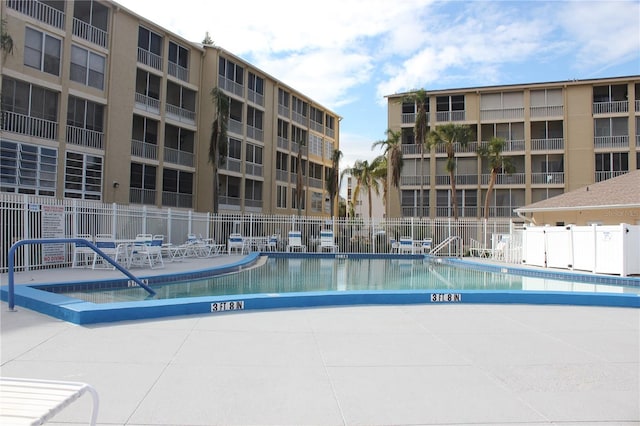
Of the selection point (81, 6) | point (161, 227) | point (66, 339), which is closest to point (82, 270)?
point (161, 227)

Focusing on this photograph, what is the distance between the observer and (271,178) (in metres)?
35.6

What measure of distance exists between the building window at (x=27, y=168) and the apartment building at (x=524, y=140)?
23.2 meters

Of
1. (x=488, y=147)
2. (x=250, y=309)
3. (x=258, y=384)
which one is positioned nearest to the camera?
(x=258, y=384)

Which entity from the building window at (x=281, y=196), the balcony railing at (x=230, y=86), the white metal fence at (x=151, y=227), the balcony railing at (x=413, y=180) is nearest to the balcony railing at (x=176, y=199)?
the white metal fence at (x=151, y=227)

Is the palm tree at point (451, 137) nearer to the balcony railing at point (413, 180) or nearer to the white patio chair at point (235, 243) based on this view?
the balcony railing at point (413, 180)

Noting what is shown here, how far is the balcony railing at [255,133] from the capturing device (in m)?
33.6

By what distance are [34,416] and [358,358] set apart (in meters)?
3.25

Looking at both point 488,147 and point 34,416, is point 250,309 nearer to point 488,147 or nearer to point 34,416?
point 34,416

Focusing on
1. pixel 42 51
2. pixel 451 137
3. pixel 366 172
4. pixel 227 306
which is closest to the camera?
pixel 227 306

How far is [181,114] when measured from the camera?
28.5 meters

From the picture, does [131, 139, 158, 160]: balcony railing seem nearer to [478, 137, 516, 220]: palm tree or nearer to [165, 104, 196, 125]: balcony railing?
[165, 104, 196, 125]: balcony railing

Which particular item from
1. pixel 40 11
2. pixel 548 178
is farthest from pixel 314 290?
pixel 548 178

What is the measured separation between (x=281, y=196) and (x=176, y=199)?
35.9ft

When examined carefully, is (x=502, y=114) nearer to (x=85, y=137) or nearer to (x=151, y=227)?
(x=151, y=227)
